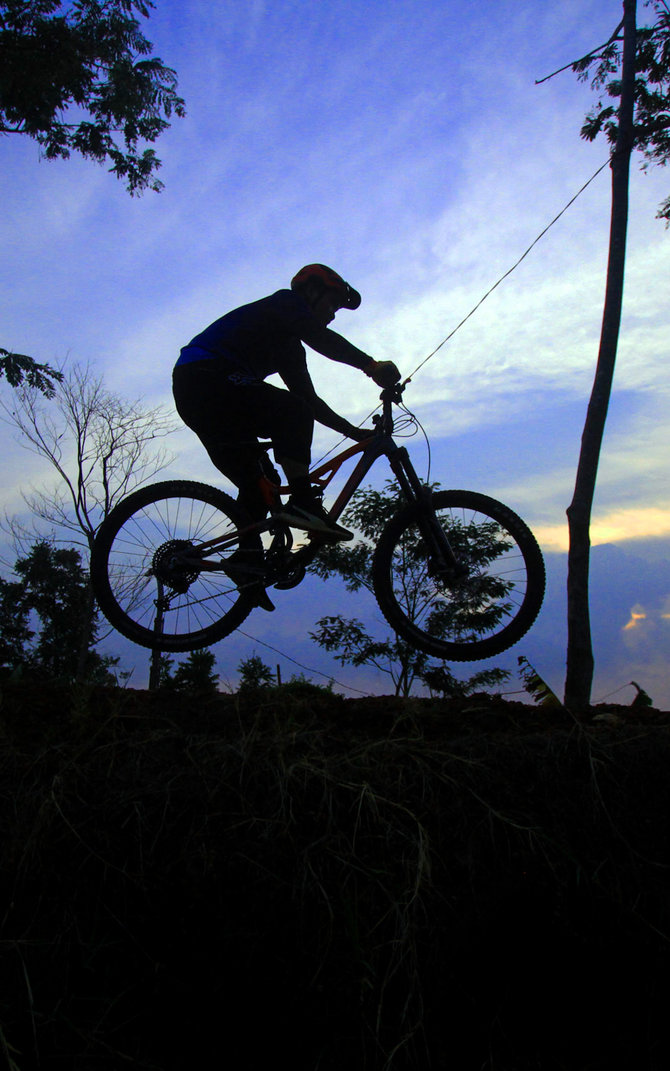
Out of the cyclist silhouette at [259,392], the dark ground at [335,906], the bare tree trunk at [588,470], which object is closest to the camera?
the dark ground at [335,906]

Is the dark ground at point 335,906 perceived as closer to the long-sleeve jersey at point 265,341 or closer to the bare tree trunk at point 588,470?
the long-sleeve jersey at point 265,341

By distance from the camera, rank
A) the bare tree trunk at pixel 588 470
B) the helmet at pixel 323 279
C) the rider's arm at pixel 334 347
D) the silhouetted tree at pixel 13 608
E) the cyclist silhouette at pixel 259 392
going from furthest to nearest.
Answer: the silhouetted tree at pixel 13 608 → the bare tree trunk at pixel 588 470 → the helmet at pixel 323 279 → the rider's arm at pixel 334 347 → the cyclist silhouette at pixel 259 392

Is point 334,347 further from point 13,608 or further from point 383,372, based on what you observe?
point 13,608

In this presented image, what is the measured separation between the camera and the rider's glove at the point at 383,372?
4.29 meters

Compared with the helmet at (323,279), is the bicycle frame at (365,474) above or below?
below

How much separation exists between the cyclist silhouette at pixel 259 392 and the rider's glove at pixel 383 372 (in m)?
0.30

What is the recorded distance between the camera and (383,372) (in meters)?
4.29

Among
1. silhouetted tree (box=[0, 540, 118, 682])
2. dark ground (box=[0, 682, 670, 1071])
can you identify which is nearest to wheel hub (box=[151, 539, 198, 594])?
dark ground (box=[0, 682, 670, 1071])

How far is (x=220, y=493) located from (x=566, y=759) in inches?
98.8

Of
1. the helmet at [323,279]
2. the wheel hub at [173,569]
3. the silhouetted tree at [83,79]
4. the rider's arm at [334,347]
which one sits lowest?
the wheel hub at [173,569]

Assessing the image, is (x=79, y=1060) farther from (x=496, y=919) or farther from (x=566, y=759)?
(x=566, y=759)

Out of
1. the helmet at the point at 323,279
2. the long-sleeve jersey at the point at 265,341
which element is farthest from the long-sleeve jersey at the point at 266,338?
the helmet at the point at 323,279

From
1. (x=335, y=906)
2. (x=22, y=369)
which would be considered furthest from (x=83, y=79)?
(x=335, y=906)

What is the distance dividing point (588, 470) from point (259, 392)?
18.0 ft
